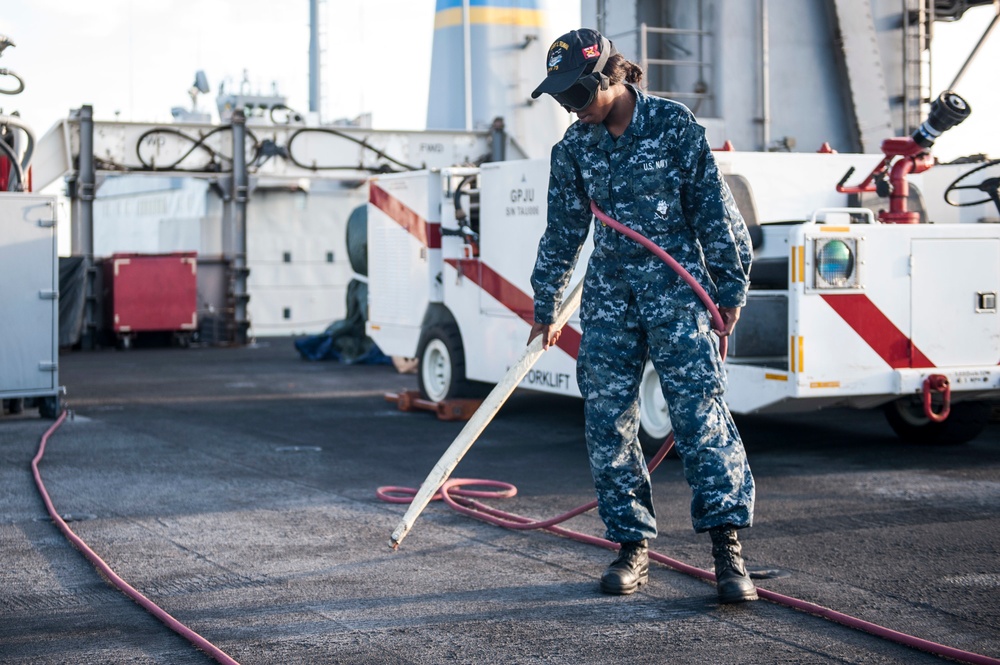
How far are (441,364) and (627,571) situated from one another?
680cm

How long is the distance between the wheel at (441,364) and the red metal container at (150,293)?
11536 millimetres

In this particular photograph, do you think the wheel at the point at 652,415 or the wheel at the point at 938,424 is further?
the wheel at the point at 938,424

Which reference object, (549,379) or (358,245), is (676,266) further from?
(358,245)

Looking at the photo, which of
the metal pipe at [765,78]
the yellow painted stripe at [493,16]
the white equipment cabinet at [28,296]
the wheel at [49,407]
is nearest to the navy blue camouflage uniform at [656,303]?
the white equipment cabinet at [28,296]

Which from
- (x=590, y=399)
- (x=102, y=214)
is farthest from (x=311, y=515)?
(x=102, y=214)

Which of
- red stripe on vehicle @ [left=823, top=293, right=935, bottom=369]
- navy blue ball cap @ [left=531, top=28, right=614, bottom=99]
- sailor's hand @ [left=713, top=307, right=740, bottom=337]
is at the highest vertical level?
navy blue ball cap @ [left=531, top=28, right=614, bottom=99]

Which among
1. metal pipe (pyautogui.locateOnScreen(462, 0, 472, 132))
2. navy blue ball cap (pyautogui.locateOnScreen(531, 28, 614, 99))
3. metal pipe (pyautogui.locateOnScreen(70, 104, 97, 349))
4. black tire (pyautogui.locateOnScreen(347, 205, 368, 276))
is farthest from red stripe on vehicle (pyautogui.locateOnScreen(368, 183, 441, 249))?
metal pipe (pyautogui.locateOnScreen(462, 0, 472, 132))

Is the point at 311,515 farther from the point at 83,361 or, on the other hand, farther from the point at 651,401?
the point at 83,361

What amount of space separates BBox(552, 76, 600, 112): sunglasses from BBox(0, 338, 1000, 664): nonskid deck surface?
1.79m

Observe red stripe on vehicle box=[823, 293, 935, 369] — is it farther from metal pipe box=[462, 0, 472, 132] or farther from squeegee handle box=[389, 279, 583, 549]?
metal pipe box=[462, 0, 472, 132]

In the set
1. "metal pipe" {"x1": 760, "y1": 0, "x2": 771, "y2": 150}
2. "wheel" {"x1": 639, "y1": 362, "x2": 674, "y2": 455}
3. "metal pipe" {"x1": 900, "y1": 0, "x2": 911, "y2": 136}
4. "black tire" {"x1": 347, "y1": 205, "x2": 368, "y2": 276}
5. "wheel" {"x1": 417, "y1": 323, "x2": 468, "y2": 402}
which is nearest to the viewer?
"wheel" {"x1": 639, "y1": 362, "x2": 674, "y2": 455}

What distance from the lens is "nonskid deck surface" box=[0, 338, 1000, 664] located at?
4.10 metres

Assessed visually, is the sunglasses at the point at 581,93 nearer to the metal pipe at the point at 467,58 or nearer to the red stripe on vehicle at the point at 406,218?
the red stripe on vehicle at the point at 406,218

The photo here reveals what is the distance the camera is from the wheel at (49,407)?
11.0m
